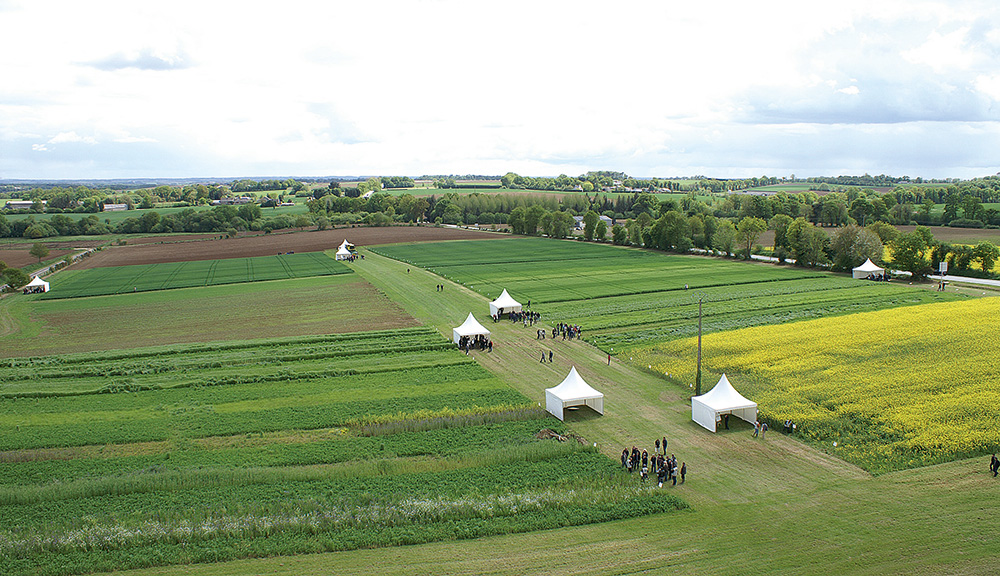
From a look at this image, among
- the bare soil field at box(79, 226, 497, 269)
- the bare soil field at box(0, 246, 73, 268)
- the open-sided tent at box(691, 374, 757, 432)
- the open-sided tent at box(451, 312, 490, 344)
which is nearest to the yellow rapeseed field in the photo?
the open-sided tent at box(691, 374, 757, 432)

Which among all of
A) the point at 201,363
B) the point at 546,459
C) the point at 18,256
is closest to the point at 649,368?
the point at 546,459

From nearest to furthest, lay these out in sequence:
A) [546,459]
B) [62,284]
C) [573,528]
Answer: [573,528] → [546,459] → [62,284]

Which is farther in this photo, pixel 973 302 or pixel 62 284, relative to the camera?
pixel 62 284

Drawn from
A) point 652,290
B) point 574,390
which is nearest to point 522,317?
point 652,290

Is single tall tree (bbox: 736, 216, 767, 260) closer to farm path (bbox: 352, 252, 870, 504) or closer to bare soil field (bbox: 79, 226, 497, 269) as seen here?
bare soil field (bbox: 79, 226, 497, 269)

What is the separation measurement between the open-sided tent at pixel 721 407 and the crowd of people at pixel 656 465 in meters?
4.18

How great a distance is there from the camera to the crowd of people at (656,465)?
2498cm

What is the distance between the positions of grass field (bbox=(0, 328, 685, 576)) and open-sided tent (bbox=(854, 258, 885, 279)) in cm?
5373

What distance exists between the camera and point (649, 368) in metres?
40.0

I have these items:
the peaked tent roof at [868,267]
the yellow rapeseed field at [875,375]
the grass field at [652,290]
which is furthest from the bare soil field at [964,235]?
the yellow rapeseed field at [875,375]

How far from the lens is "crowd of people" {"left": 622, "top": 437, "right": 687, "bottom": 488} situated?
25.0 metres

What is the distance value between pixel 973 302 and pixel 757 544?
48464mm

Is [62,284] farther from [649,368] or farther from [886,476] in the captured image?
[886,476]

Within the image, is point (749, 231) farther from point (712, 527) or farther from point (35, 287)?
point (35, 287)
